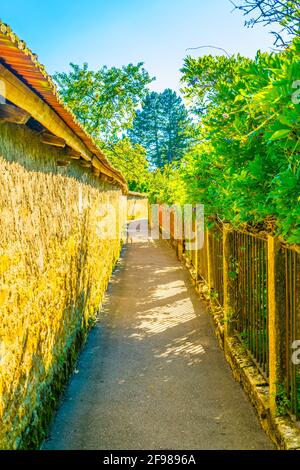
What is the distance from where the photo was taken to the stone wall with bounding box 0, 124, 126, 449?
9.64ft

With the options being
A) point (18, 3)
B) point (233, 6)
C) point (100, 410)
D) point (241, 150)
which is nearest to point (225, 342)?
point (100, 410)

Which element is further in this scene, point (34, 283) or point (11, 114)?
point (34, 283)

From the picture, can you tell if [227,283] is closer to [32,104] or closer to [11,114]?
[32,104]

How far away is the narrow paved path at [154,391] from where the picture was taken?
3.80 meters

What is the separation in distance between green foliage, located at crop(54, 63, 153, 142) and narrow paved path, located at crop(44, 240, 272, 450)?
19.4 m

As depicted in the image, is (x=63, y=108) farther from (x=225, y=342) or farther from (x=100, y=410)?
(x=225, y=342)

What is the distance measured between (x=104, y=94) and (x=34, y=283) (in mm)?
23594

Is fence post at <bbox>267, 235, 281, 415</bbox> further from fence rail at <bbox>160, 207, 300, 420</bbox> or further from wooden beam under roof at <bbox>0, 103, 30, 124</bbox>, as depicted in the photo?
wooden beam under roof at <bbox>0, 103, 30, 124</bbox>

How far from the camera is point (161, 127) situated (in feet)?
181

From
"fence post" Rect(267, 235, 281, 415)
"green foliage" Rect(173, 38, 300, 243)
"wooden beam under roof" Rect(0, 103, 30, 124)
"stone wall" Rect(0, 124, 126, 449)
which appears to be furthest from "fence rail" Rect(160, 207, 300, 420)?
"wooden beam under roof" Rect(0, 103, 30, 124)

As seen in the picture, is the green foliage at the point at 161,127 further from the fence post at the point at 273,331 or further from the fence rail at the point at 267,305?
the fence post at the point at 273,331

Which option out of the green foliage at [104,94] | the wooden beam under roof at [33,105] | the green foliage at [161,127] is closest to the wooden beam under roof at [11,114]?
the wooden beam under roof at [33,105]

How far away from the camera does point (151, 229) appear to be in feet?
106

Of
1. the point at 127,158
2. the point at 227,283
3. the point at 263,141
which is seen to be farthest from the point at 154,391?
the point at 127,158
